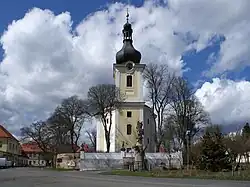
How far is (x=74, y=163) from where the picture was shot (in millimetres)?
61844

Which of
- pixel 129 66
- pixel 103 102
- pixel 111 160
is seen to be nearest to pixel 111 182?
pixel 111 160

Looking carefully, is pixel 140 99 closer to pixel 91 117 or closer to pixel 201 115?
pixel 91 117

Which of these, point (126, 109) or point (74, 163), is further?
point (126, 109)

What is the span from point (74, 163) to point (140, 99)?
51.5 feet

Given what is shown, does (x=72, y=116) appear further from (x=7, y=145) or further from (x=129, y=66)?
(x=7, y=145)

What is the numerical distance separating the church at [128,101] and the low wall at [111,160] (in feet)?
31.4

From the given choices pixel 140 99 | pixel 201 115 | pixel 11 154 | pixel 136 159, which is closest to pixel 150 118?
pixel 140 99

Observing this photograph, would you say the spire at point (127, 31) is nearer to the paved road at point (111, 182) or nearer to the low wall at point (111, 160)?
the low wall at point (111, 160)

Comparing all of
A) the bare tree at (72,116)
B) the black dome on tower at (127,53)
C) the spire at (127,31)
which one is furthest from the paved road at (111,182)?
the spire at (127,31)

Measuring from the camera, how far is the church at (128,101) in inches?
2623

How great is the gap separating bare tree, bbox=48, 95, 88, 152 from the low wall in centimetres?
1129

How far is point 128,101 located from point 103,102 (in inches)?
255

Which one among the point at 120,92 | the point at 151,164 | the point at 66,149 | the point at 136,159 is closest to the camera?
the point at 136,159

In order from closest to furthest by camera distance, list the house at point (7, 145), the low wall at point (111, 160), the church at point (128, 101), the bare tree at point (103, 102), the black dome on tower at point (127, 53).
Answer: the low wall at point (111, 160) → the bare tree at point (103, 102) → the church at point (128, 101) → the black dome on tower at point (127, 53) → the house at point (7, 145)
